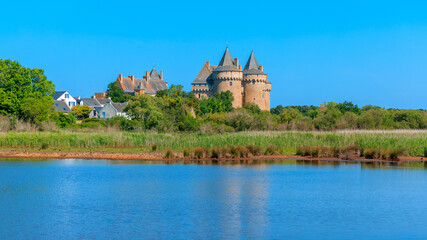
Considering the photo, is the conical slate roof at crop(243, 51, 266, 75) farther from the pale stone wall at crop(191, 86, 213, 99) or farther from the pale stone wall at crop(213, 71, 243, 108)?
the pale stone wall at crop(191, 86, 213, 99)

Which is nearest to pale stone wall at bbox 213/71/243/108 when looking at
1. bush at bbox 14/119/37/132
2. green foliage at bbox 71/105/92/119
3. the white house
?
the white house

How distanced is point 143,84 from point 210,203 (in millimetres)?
98082

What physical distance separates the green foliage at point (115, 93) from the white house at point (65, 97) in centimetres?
922

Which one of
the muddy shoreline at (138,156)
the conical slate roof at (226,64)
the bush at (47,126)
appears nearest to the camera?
the muddy shoreline at (138,156)

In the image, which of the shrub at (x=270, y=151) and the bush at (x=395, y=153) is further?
the shrub at (x=270, y=151)

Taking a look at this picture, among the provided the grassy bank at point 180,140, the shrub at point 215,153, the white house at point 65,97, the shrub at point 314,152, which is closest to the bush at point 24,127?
the grassy bank at point 180,140

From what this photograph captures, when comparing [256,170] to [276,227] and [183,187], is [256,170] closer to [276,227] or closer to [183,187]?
[183,187]

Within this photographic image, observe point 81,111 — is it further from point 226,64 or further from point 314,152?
point 314,152

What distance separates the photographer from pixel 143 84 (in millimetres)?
114188

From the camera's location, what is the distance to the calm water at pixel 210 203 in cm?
1396

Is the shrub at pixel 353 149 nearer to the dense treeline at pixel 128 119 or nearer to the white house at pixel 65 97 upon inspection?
the dense treeline at pixel 128 119

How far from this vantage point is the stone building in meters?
112

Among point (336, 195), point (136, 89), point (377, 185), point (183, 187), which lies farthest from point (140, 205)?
point (136, 89)

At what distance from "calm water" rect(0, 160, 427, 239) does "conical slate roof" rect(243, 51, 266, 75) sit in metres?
75.4
